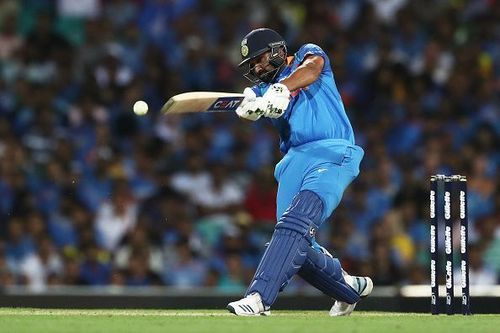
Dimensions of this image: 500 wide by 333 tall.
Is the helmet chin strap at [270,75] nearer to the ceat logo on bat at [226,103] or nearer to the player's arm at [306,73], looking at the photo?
the player's arm at [306,73]

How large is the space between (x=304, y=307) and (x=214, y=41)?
463cm

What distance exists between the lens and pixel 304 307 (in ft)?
26.7

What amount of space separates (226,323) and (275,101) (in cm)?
118

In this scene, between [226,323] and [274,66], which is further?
[274,66]

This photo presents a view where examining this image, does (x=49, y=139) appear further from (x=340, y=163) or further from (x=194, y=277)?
(x=340, y=163)

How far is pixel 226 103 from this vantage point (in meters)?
6.48

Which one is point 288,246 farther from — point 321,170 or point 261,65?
point 261,65

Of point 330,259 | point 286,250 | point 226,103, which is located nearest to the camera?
point 286,250

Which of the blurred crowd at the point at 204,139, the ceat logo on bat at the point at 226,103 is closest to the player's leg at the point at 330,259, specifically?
the ceat logo on bat at the point at 226,103

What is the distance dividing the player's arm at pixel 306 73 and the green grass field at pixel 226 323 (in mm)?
1218

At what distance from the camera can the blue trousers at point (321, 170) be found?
658 cm

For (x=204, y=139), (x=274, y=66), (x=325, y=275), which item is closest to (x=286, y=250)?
(x=325, y=275)

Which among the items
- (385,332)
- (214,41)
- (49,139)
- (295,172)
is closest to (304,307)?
(295,172)

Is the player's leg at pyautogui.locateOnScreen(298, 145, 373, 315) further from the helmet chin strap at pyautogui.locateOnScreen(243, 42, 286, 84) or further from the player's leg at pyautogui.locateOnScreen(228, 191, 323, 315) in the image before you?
the helmet chin strap at pyautogui.locateOnScreen(243, 42, 286, 84)
